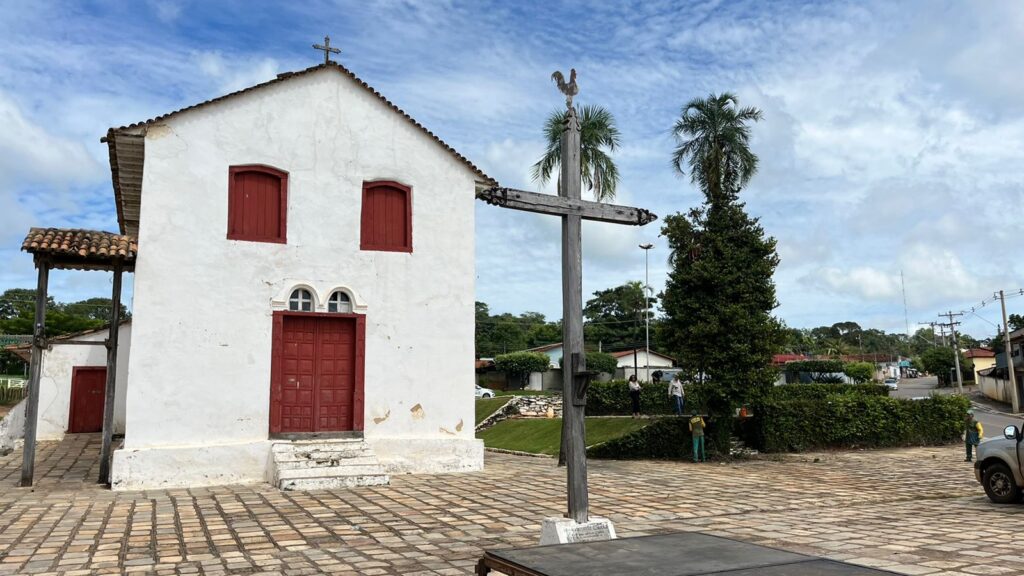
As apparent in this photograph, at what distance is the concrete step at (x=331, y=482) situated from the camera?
463 inches

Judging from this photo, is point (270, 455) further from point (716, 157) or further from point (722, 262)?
point (716, 157)

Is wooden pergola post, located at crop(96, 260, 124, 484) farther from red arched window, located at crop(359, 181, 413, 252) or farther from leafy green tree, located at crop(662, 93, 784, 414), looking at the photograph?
leafy green tree, located at crop(662, 93, 784, 414)

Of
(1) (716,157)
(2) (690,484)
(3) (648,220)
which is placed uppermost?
(1) (716,157)

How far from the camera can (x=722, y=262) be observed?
1900 cm

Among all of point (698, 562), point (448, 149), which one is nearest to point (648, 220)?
point (698, 562)

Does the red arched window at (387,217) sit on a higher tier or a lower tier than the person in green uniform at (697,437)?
higher

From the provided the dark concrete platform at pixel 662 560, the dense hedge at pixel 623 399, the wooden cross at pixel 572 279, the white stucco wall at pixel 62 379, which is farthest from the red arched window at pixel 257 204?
the dense hedge at pixel 623 399

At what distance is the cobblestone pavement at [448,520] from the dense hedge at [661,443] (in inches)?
164

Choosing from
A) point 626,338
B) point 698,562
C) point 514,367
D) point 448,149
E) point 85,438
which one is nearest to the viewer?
point 698,562

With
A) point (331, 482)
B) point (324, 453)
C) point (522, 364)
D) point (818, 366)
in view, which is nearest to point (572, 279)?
point (331, 482)

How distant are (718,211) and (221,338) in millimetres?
13221

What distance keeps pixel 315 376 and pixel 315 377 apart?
0.06 ft

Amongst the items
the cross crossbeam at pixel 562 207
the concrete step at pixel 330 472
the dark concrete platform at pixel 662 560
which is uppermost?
the cross crossbeam at pixel 562 207

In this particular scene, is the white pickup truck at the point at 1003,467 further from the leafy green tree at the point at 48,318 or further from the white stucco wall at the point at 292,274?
the leafy green tree at the point at 48,318
